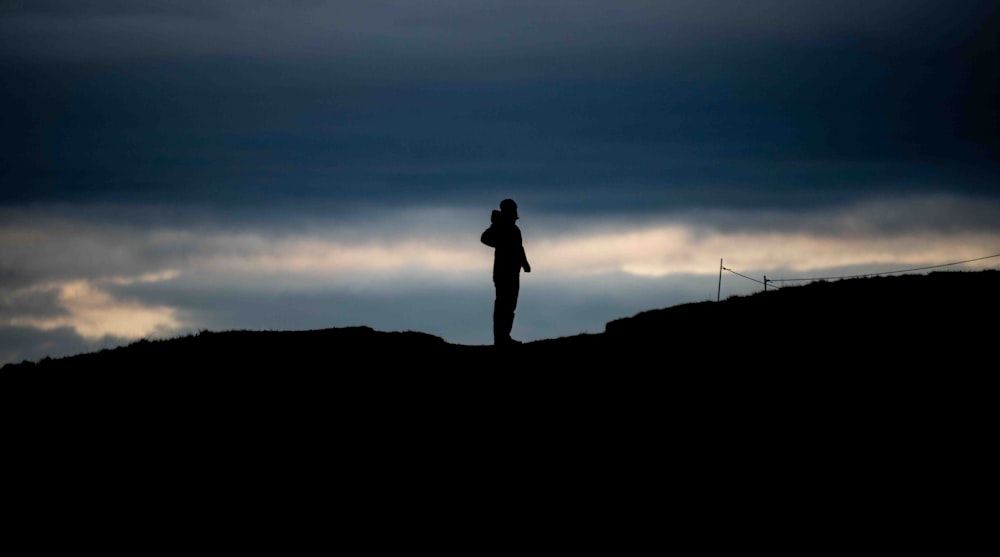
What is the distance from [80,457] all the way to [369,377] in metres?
5.79

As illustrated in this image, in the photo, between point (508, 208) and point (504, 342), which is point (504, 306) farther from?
point (508, 208)

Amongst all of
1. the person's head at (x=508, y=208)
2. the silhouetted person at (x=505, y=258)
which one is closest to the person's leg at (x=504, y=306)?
the silhouetted person at (x=505, y=258)

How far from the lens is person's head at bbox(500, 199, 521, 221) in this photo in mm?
22375

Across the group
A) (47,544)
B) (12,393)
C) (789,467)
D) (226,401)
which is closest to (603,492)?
(789,467)

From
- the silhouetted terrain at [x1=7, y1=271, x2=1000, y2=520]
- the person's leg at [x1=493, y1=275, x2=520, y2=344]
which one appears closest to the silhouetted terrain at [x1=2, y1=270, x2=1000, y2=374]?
the silhouetted terrain at [x1=7, y1=271, x2=1000, y2=520]

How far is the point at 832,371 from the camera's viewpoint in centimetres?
1582

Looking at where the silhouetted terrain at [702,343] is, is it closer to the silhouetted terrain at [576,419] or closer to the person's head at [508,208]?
the silhouetted terrain at [576,419]

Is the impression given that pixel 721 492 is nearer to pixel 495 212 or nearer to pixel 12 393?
pixel 495 212

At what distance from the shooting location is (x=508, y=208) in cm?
2238

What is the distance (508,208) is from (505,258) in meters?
1.19

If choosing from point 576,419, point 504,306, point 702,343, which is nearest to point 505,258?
point 504,306

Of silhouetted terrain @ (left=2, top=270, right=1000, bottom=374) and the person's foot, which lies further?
the person's foot

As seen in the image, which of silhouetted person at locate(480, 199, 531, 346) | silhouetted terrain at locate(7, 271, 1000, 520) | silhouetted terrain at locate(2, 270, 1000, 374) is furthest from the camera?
silhouetted person at locate(480, 199, 531, 346)

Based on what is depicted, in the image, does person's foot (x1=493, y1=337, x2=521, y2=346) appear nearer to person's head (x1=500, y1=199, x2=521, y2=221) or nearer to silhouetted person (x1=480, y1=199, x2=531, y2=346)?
silhouetted person (x1=480, y1=199, x2=531, y2=346)
